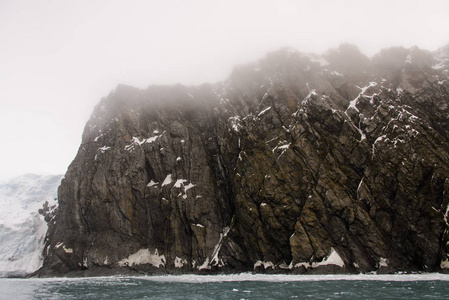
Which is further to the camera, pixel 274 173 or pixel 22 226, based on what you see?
pixel 22 226

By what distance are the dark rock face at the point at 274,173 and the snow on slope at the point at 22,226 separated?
10.4m

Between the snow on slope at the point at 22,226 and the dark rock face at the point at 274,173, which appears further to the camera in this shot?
the snow on slope at the point at 22,226

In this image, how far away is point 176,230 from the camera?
229 feet

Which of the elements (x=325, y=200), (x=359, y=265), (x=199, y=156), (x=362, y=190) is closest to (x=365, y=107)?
(x=362, y=190)

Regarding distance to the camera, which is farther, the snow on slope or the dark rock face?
the snow on slope

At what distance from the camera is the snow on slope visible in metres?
92.5

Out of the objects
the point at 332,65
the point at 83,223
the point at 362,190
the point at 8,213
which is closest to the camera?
the point at 362,190

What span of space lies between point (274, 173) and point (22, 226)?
101 meters

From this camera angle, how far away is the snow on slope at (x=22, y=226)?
9250 centimetres

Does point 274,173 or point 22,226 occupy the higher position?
point 274,173

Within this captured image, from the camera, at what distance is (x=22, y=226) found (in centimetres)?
10644

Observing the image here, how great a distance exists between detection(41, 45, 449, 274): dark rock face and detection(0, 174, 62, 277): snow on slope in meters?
10.4

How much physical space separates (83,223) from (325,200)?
67.1 m

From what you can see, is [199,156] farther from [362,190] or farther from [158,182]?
[362,190]
